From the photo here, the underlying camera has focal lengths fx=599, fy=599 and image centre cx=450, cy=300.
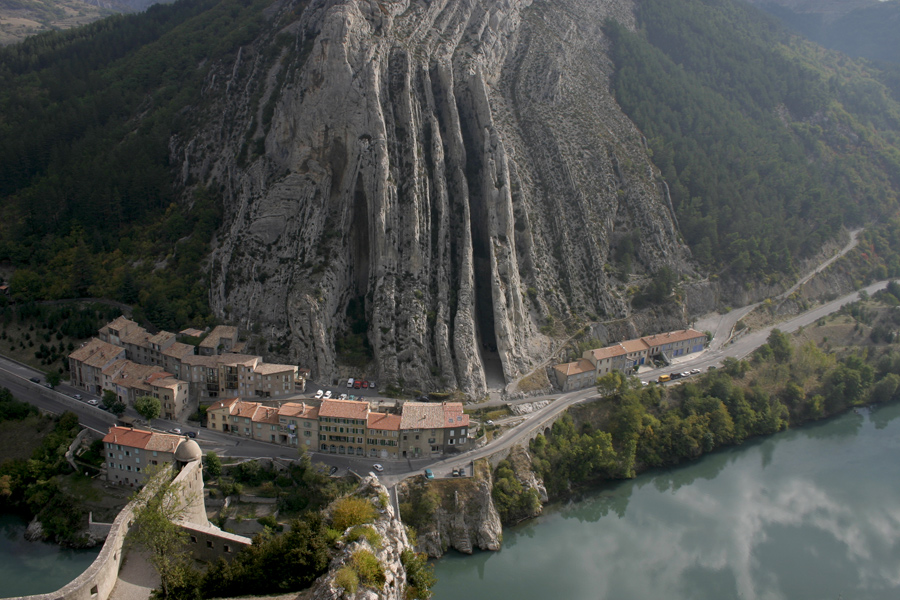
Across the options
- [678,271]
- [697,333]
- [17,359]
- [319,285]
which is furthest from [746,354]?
[17,359]

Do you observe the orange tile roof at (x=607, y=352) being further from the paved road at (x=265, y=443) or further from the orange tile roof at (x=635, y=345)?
the paved road at (x=265, y=443)

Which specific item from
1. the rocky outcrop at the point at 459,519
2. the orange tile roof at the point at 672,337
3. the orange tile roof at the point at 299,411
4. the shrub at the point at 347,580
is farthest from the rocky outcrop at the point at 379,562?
the orange tile roof at the point at 672,337

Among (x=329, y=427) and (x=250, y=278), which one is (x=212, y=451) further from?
(x=250, y=278)

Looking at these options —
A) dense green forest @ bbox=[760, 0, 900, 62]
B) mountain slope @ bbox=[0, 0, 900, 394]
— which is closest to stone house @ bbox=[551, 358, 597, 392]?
mountain slope @ bbox=[0, 0, 900, 394]

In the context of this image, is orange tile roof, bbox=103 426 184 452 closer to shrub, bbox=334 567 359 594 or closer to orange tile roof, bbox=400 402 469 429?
orange tile roof, bbox=400 402 469 429

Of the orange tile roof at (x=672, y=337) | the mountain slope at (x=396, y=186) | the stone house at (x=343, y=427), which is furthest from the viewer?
the orange tile roof at (x=672, y=337)
